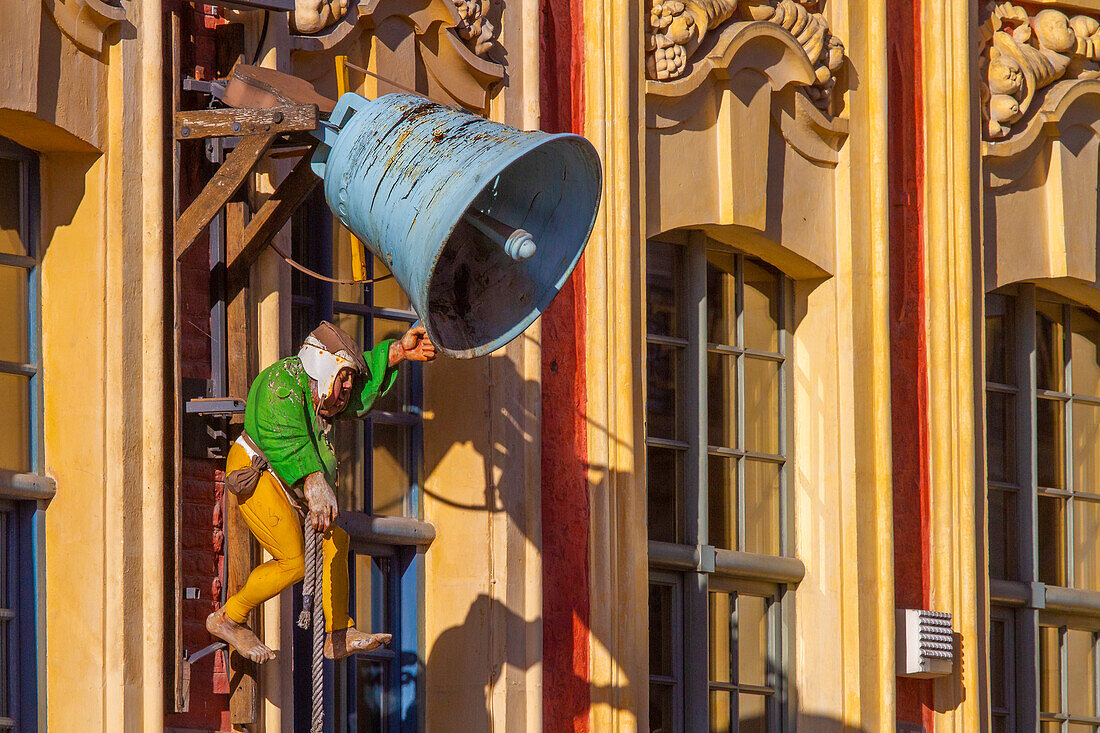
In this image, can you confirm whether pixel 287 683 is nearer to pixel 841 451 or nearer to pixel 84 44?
pixel 84 44

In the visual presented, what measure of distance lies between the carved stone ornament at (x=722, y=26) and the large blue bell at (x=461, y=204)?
2.87 m

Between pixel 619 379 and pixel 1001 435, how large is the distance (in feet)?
11.3

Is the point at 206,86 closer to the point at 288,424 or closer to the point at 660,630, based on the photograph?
the point at 288,424

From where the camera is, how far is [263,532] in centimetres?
1062

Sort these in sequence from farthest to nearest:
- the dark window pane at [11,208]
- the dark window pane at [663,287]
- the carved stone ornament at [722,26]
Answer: the dark window pane at [663,287] < the carved stone ornament at [722,26] < the dark window pane at [11,208]

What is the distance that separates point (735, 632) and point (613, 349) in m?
1.83

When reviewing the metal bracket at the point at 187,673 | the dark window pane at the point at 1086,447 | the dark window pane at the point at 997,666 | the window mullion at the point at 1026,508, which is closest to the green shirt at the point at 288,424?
the metal bracket at the point at 187,673

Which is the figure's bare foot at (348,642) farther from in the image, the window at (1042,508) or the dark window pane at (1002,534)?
the dark window pane at (1002,534)

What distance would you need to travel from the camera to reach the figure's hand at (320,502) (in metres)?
10.5

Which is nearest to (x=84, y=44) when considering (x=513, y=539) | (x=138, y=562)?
(x=138, y=562)

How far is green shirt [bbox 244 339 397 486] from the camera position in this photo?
Result: 417 inches

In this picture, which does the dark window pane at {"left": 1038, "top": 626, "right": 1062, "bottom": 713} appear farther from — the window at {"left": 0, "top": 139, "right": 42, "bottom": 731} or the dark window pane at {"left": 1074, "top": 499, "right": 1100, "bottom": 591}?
the window at {"left": 0, "top": 139, "right": 42, "bottom": 731}

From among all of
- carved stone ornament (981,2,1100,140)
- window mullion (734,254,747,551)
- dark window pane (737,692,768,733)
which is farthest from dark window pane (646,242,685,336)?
carved stone ornament (981,2,1100,140)

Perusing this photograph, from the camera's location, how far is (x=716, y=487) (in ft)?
44.8
